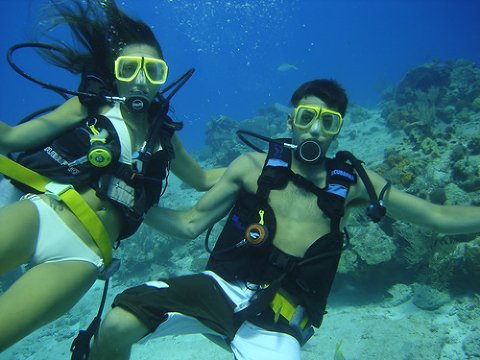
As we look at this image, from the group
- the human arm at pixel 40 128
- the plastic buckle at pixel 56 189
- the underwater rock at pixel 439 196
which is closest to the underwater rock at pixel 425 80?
the underwater rock at pixel 439 196

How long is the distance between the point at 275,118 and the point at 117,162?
2115 cm

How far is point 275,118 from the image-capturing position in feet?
73.8

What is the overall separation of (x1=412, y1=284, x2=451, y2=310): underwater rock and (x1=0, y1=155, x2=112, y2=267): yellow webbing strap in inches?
200

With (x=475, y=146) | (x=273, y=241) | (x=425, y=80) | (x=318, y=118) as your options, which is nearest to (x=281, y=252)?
(x=273, y=241)

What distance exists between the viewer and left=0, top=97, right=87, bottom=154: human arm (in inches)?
82.7

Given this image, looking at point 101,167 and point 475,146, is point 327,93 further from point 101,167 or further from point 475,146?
point 475,146

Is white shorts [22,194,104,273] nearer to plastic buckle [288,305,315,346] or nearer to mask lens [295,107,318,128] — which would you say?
plastic buckle [288,305,315,346]

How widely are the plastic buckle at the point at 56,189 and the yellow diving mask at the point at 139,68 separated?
1.06 metres

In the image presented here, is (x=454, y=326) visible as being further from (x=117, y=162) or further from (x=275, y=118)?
(x=275, y=118)

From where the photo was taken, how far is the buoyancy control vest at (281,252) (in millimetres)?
2393

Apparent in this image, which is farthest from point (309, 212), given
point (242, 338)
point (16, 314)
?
point (16, 314)

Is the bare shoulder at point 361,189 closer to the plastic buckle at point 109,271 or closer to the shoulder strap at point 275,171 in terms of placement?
the shoulder strap at point 275,171

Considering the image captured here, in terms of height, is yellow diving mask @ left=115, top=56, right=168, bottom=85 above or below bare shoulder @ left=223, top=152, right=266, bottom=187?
above

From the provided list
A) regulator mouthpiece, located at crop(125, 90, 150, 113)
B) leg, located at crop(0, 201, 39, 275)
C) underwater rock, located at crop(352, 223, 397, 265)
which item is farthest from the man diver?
underwater rock, located at crop(352, 223, 397, 265)
